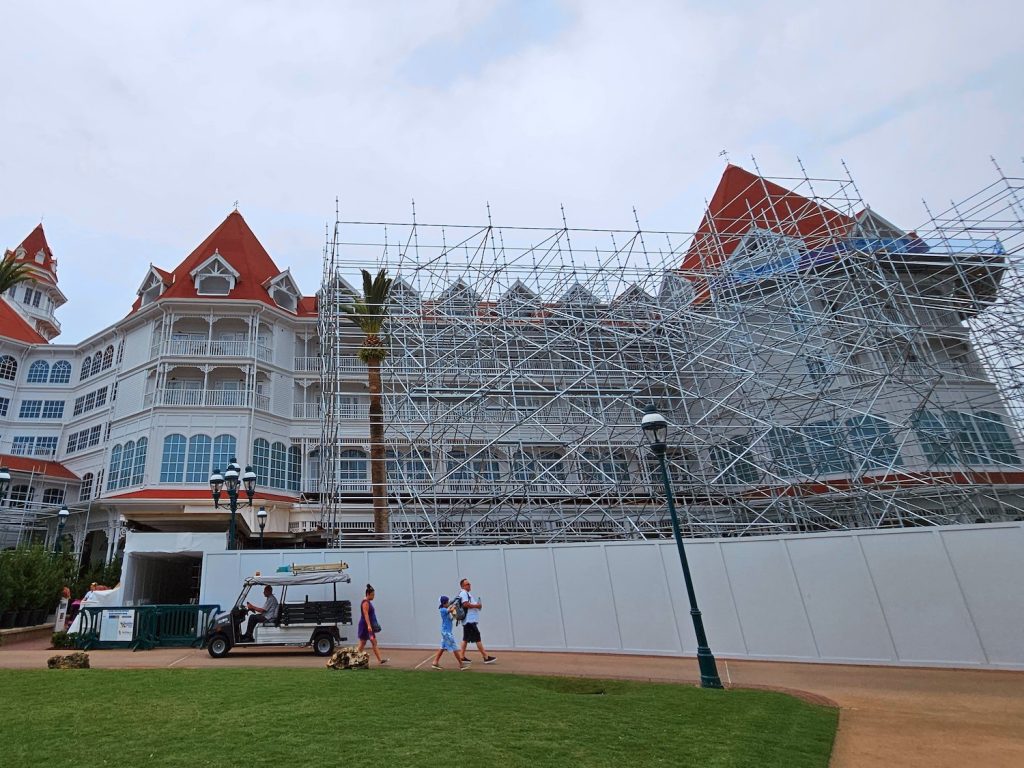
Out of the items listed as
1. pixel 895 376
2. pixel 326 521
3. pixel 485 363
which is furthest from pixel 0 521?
pixel 895 376

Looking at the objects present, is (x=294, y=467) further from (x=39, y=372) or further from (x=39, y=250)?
(x=39, y=250)

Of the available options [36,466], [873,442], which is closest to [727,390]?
[873,442]

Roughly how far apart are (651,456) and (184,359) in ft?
69.5

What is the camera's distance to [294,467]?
85.2ft

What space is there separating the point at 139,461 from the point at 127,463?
41.2 inches

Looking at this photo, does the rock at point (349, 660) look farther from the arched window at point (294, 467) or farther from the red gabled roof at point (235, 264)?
the red gabled roof at point (235, 264)

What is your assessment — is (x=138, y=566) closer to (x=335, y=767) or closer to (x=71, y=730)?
(x=71, y=730)

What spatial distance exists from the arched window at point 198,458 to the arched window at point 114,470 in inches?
145

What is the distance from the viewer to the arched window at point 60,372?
30047mm

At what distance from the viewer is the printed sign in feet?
44.3

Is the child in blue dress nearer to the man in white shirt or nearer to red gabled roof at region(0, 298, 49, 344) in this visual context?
the man in white shirt

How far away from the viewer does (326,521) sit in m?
22.6

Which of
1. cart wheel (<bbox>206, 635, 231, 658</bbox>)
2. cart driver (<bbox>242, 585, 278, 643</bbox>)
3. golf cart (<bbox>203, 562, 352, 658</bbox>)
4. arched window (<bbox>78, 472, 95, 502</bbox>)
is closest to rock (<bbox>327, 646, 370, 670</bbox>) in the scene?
golf cart (<bbox>203, 562, 352, 658</bbox>)

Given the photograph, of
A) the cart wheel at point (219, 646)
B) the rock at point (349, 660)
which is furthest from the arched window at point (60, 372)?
the rock at point (349, 660)
